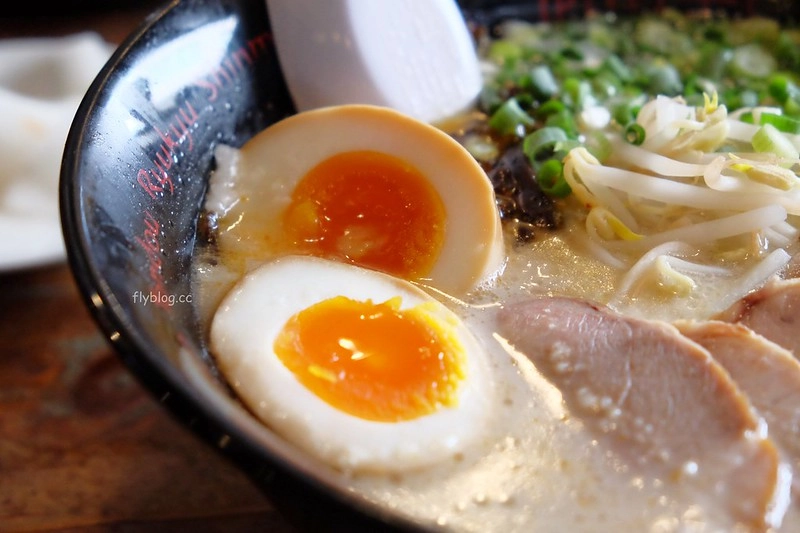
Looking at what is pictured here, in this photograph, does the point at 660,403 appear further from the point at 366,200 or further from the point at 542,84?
the point at 542,84

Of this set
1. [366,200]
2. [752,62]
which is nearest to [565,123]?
[366,200]

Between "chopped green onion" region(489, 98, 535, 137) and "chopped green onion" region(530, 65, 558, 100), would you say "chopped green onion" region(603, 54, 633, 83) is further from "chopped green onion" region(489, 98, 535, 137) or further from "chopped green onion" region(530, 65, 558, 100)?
"chopped green onion" region(489, 98, 535, 137)

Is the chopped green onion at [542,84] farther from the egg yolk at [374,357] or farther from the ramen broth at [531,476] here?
the egg yolk at [374,357]

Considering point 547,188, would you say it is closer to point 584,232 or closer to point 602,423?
point 584,232

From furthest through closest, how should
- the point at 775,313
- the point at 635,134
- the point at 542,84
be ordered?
the point at 542,84, the point at 635,134, the point at 775,313


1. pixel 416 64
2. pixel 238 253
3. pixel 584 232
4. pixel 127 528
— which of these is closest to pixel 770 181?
pixel 584 232

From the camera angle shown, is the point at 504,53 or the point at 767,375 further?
the point at 504,53
